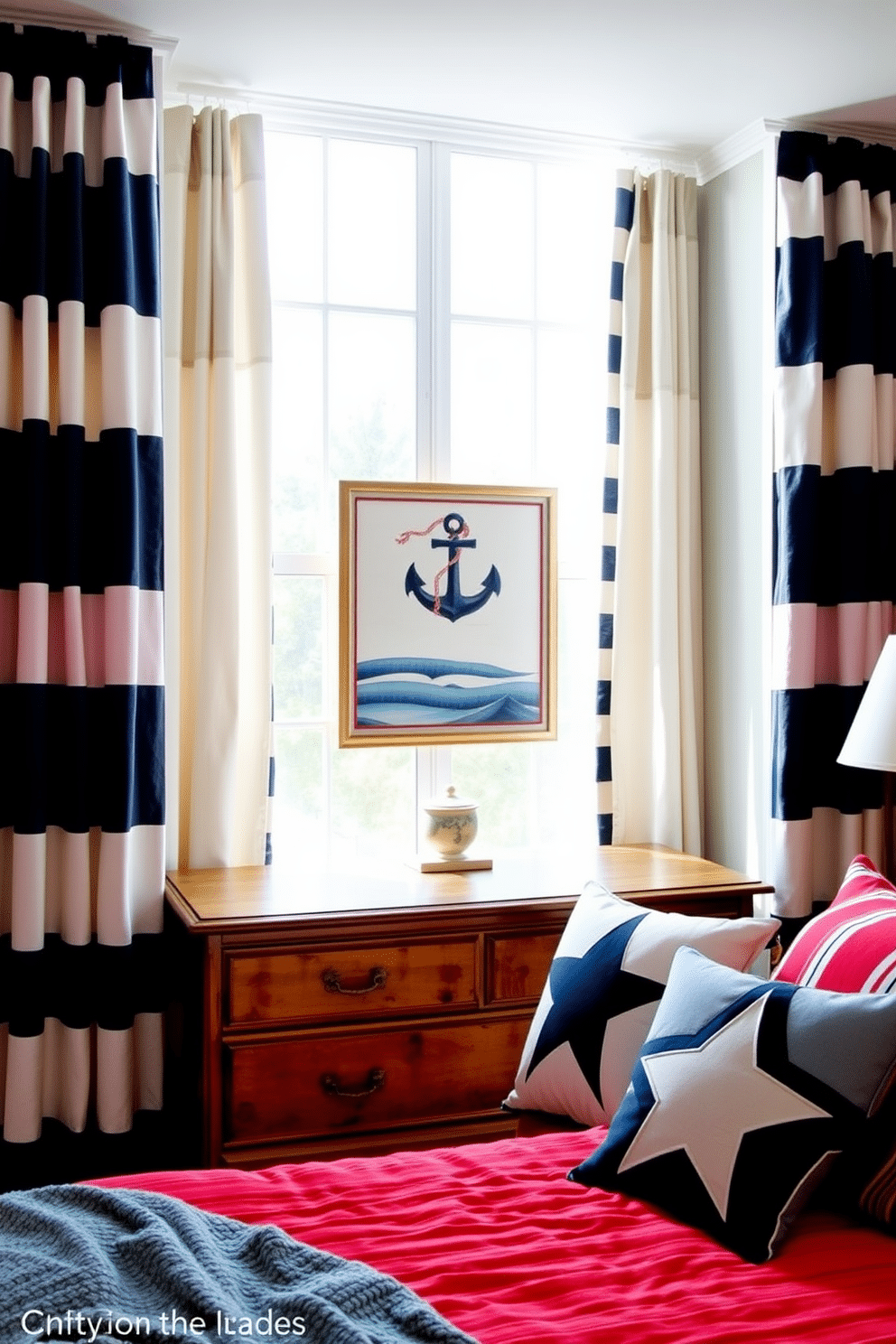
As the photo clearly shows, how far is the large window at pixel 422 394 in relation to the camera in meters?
3.13

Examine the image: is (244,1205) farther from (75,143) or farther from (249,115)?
(249,115)

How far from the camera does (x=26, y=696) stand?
255 centimetres

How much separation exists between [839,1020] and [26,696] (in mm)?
1724

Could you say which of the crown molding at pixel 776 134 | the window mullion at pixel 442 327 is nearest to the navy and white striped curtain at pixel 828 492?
the crown molding at pixel 776 134

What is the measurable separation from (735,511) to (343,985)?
5.32 feet

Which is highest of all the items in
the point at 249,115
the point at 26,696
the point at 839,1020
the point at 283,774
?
the point at 249,115

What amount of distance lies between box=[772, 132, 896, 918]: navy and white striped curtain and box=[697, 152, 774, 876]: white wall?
8 centimetres

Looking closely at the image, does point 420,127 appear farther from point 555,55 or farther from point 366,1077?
point 366,1077


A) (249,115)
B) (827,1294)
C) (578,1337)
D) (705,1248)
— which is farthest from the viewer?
(249,115)

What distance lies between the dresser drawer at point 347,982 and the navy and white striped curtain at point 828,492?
95 centimetres

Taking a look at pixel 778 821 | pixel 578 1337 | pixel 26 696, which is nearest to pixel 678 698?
pixel 778 821

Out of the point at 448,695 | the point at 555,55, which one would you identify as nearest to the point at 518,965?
the point at 448,695

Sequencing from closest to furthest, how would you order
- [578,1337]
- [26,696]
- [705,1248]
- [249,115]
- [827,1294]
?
[578,1337] → [827,1294] → [705,1248] → [26,696] → [249,115]

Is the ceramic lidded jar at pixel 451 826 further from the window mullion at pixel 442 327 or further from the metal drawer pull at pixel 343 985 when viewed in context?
the window mullion at pixel 442 327
